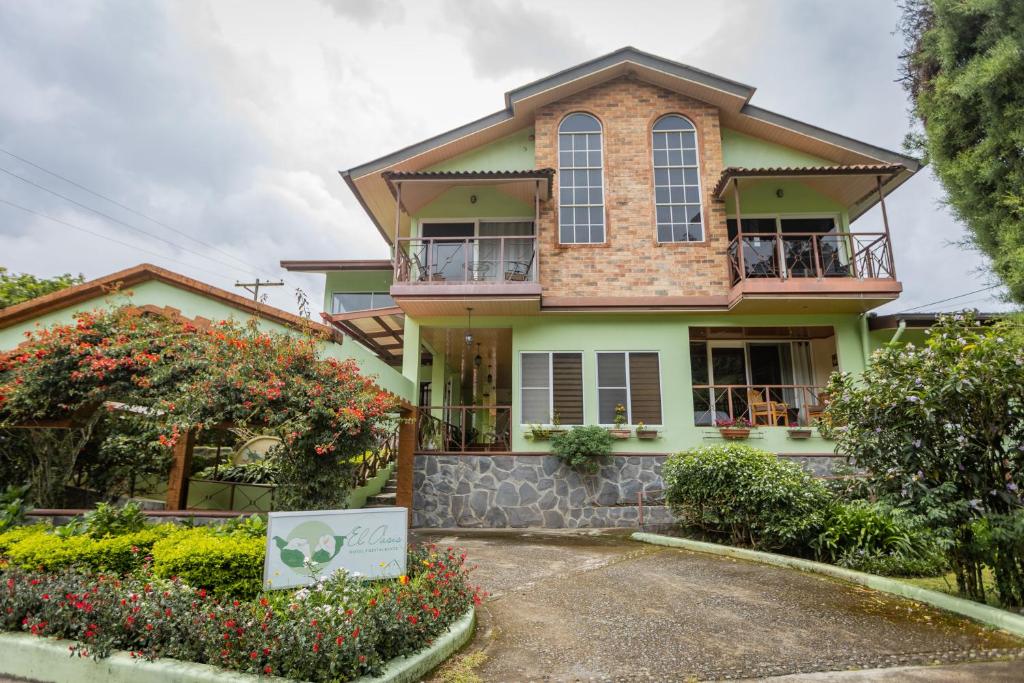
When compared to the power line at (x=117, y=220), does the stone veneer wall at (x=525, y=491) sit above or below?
below

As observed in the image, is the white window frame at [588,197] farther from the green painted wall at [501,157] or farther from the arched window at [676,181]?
the arched window at [676,181]

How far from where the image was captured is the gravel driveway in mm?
4133

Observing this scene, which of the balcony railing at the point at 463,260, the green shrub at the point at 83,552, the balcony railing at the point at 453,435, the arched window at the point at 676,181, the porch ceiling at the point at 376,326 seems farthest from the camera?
the porch ceiling at the point at 376,326

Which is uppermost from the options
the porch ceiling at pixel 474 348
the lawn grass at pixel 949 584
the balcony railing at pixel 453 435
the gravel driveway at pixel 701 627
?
the porch ceiling at pixel 474 348

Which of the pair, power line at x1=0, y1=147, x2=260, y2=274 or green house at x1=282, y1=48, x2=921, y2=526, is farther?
power line at x1=0, y1=147, x2=260, y2=274

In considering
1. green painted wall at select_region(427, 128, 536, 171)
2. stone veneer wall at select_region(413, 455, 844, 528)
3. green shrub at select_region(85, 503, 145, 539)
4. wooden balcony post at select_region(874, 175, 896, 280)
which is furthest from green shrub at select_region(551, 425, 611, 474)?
green shrub at select_region(85, 503, 145, 539)

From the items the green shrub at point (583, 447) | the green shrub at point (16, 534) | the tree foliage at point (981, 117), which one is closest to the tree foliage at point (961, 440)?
the tree foliage at point (981, 117)

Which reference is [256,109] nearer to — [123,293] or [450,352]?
[450,352]

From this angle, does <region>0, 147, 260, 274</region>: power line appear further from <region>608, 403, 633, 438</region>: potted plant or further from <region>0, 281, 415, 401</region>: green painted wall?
<region>608, 403, 633, 438</region>: potted plant

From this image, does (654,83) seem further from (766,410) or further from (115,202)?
(115,202)

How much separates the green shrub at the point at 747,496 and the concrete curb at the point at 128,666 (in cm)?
518

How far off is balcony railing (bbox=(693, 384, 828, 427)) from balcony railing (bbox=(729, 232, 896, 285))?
259 centimetres

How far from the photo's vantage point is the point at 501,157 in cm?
1439

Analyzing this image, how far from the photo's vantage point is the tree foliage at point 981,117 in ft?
20.8
